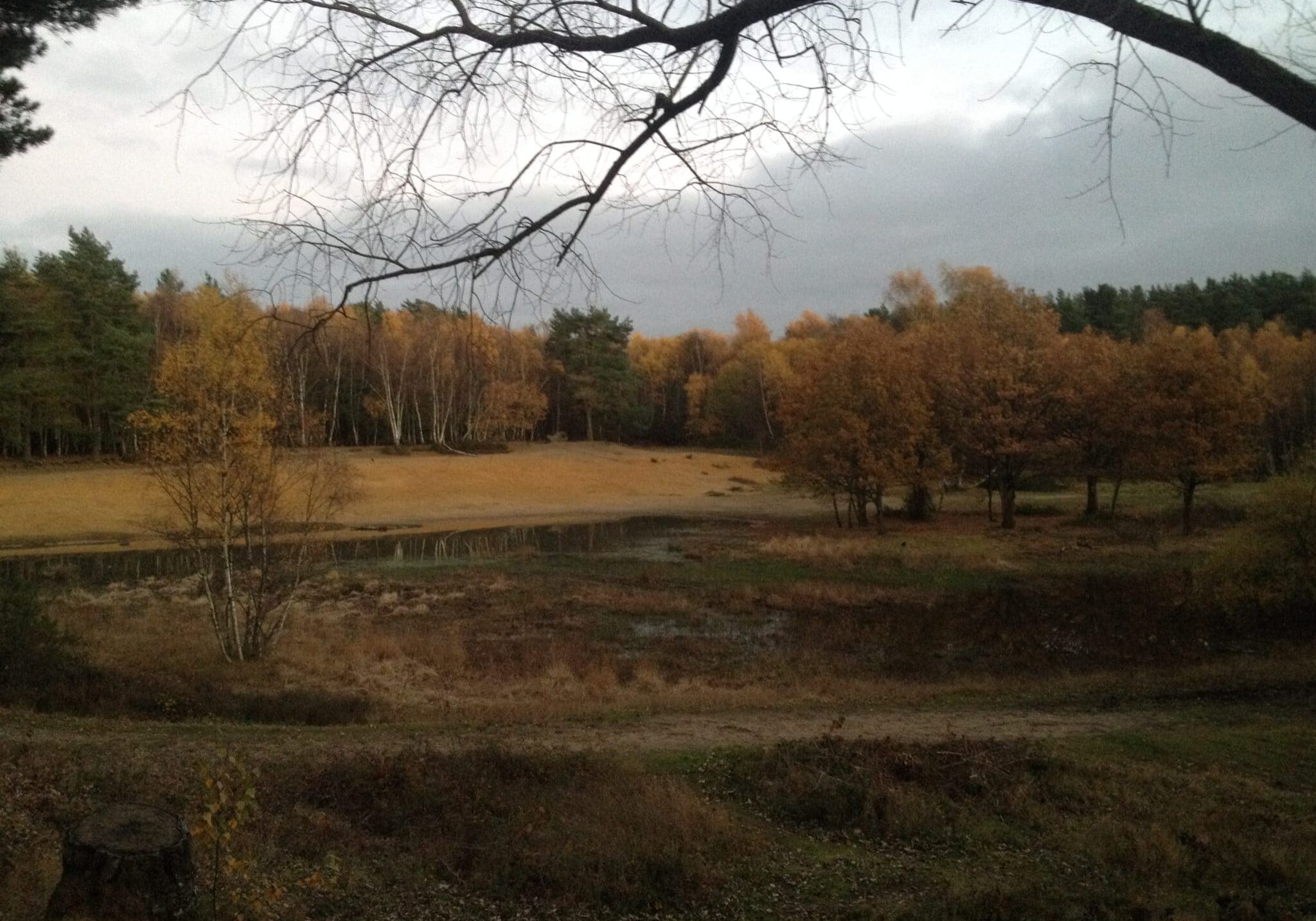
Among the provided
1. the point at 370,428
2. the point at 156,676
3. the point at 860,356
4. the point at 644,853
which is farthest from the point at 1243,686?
the point at 370,428

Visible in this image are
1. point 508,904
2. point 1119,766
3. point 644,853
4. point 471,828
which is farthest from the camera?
point 1119,766

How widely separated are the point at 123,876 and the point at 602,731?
717 cm

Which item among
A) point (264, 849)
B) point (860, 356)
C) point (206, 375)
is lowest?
point (264, 849)

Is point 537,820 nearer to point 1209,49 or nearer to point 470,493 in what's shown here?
point 1209,49

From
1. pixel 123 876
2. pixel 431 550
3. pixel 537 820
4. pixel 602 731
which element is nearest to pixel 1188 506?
pixel 431 550

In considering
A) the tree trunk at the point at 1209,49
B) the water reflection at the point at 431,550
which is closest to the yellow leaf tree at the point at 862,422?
the water reflection at the point at 431,550

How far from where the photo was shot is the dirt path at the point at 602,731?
9750mm

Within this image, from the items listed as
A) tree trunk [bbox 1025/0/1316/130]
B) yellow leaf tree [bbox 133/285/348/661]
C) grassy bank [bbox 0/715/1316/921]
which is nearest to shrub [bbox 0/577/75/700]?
yellow leaf tree [bbox 133/285/348/661]

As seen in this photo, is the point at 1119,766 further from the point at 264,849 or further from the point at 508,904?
the point at 264,849

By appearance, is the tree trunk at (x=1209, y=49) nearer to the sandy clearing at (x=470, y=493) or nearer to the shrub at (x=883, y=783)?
the shrub at (x=883, y=783)

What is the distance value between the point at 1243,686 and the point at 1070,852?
10.3 metres

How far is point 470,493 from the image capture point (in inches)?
2442

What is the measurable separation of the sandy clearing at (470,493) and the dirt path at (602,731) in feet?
89.9

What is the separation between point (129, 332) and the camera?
61.0 meters
